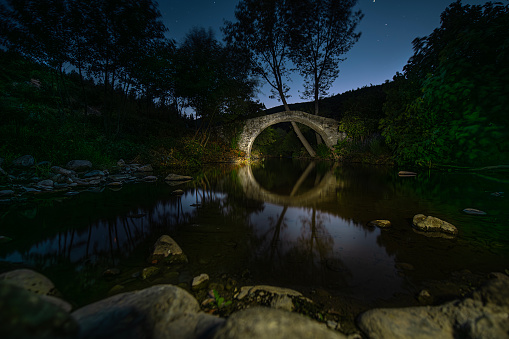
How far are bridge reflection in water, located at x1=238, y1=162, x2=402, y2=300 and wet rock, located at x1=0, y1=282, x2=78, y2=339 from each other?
1.29 meters

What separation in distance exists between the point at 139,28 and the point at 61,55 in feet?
12.4

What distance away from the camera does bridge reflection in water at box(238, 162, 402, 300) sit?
1607 millimetres

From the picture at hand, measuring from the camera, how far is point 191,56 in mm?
12125

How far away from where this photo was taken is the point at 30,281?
53.9 inches

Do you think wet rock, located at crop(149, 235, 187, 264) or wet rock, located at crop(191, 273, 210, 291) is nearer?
wet rock, located at crop(191, 273, 210, 291)

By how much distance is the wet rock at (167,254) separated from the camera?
6.26 feet

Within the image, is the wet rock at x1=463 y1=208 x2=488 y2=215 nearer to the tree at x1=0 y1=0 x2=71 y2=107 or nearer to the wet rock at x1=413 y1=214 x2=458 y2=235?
the wet rock at x1=413 y1=214 x2=458 y2=235

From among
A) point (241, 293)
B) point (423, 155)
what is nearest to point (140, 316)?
point (241, 293)

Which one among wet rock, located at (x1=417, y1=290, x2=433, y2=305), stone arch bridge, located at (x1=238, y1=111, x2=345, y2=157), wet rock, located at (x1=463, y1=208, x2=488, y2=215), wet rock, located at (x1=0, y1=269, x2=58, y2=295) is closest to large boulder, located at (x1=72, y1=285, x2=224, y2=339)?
wet rock, located at (x1=0, y1=269, x2=58, y2=295)

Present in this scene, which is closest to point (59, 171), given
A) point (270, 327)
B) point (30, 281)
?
Answer: point (30, 281)

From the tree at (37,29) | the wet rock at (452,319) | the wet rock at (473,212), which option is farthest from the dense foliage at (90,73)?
the wet rock at (473,212)

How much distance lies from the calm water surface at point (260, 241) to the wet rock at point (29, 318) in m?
0.82

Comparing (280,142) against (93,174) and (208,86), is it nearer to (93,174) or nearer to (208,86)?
(208,86)

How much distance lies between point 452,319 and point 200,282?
1640 millimetres
